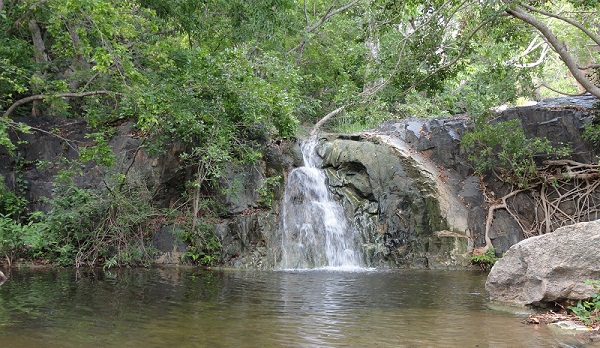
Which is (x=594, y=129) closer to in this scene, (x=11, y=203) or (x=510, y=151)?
(x=510, y=151)

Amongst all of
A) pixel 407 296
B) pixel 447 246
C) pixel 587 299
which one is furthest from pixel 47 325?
pixel 447 246

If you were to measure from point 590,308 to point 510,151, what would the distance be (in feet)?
32.0

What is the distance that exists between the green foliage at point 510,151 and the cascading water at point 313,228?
14.2 feet

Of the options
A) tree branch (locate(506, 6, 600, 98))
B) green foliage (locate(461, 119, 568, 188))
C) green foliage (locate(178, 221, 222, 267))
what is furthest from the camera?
green foliage (locate(461, 119, 568, 188))

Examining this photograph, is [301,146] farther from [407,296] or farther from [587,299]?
[587,299]

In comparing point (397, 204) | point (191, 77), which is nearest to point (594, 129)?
point (397, 204)

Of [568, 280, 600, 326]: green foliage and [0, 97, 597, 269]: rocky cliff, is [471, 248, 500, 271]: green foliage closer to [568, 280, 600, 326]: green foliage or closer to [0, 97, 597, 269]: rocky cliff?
[0, 97, 597, 269]: rocky cliff

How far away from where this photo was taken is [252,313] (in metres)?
7.68

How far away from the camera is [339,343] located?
19.5 feet

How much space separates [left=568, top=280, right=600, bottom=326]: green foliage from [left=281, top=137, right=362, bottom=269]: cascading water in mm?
7944

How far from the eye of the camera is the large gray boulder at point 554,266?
723 cm

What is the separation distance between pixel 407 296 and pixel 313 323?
9.78ft

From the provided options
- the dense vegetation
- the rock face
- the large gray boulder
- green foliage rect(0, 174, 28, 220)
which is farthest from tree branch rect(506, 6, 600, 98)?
green foliage rect(0, 174, 28, 220)

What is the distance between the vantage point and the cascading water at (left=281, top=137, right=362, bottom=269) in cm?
1487
